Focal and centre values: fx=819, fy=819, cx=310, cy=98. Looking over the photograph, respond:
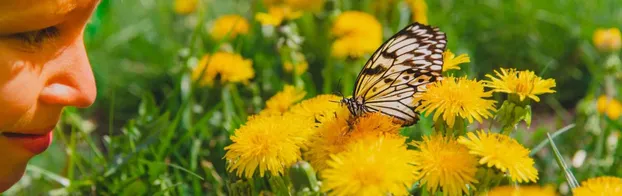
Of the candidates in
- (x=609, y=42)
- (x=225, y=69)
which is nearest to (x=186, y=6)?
(x=225, y=69)

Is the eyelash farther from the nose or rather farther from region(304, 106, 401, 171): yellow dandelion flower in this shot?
region(304, 106, 401, 171): yellow dandelion flower

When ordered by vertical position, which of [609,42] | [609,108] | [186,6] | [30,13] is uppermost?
[30,13]

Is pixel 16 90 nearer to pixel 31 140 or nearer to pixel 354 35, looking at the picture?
pixel 31 140

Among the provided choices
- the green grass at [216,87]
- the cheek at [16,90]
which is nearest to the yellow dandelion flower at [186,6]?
the green grass at [216,87]

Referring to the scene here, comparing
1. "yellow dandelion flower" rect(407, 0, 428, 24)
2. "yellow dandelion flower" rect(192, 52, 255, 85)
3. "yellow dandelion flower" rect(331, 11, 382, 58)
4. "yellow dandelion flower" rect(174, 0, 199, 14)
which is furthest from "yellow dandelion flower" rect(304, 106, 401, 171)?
"yellow dandelion flower" rect(174, 0, 199, 14)

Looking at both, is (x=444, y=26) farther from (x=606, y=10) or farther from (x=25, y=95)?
(x=25, y=95)

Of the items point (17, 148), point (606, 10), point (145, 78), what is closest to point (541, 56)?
point (606, 10)

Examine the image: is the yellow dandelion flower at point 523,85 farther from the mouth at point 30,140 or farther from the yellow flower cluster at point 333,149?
the mouth at point 30,140
